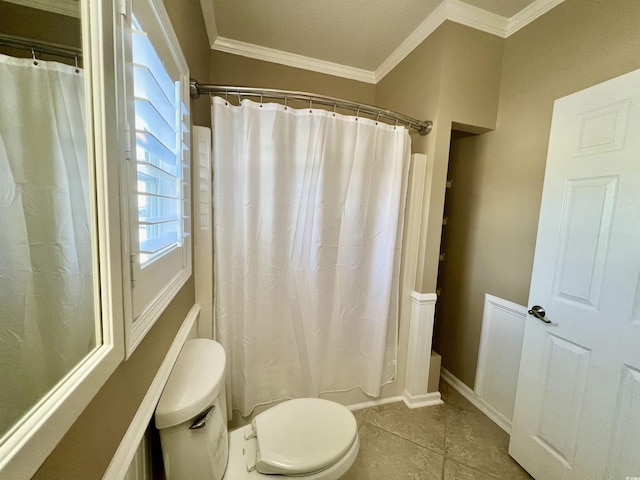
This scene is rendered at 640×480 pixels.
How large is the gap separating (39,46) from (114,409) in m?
0.69

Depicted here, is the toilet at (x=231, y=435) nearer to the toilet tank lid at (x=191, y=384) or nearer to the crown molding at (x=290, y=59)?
the toilet tank lid at (x=191, y=384)

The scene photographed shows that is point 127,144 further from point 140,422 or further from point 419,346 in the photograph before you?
point 419,346

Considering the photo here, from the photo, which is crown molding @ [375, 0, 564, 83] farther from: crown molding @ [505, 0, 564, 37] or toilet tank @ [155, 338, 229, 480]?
toilet tank @ [155, 338, 229, 480]

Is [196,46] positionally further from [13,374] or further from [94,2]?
[13,374]

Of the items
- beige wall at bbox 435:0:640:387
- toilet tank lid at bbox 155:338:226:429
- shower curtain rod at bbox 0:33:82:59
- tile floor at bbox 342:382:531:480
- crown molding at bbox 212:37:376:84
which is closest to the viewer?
shower curtain rod at bbox 0:33:82:59

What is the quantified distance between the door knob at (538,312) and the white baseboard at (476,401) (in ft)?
2.67

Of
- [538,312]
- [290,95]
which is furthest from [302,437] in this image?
[290,95]

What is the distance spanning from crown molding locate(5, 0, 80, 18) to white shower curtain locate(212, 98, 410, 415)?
0.80m

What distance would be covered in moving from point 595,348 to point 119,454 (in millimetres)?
1637

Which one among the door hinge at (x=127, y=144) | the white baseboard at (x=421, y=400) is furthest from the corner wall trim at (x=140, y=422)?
the white baseboard at (x=421, y=400)

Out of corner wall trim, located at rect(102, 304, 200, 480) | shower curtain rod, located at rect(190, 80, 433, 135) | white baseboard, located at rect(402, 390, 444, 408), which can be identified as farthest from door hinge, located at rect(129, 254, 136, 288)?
white baseboard, located at rect(402, 390, 444, 408)

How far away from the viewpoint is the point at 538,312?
3.91ft

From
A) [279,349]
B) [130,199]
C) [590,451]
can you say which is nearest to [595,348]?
[590,451]

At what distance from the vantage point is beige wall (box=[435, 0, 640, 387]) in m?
1.12
